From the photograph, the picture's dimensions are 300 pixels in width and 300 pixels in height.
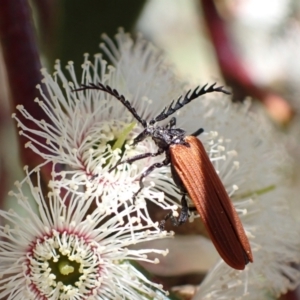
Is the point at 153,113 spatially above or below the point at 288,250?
above

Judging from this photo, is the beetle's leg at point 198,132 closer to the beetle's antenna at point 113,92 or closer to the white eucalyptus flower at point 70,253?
the beetle's antenna at point 113,92

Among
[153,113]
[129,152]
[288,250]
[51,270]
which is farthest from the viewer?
[288,250]

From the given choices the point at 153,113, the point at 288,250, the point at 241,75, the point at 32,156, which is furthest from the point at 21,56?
the point at 241,75

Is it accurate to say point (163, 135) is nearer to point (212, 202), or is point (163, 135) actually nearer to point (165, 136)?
point (165, 136)

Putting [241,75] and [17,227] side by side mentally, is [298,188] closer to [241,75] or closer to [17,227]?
[241,75]

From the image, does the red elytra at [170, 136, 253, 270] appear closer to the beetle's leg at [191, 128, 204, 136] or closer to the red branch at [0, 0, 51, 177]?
the beetle's leg at [191, 128, 204, 136]

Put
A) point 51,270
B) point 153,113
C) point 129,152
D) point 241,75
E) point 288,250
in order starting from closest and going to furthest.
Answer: point 51,270 → point 129,152 → point 153,113 → point 288,250 → point 241,75

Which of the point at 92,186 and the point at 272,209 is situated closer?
the point at 92,186

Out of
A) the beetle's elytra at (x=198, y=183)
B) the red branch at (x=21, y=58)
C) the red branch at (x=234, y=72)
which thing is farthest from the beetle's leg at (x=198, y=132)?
the red branch at (x=234, y=72)
